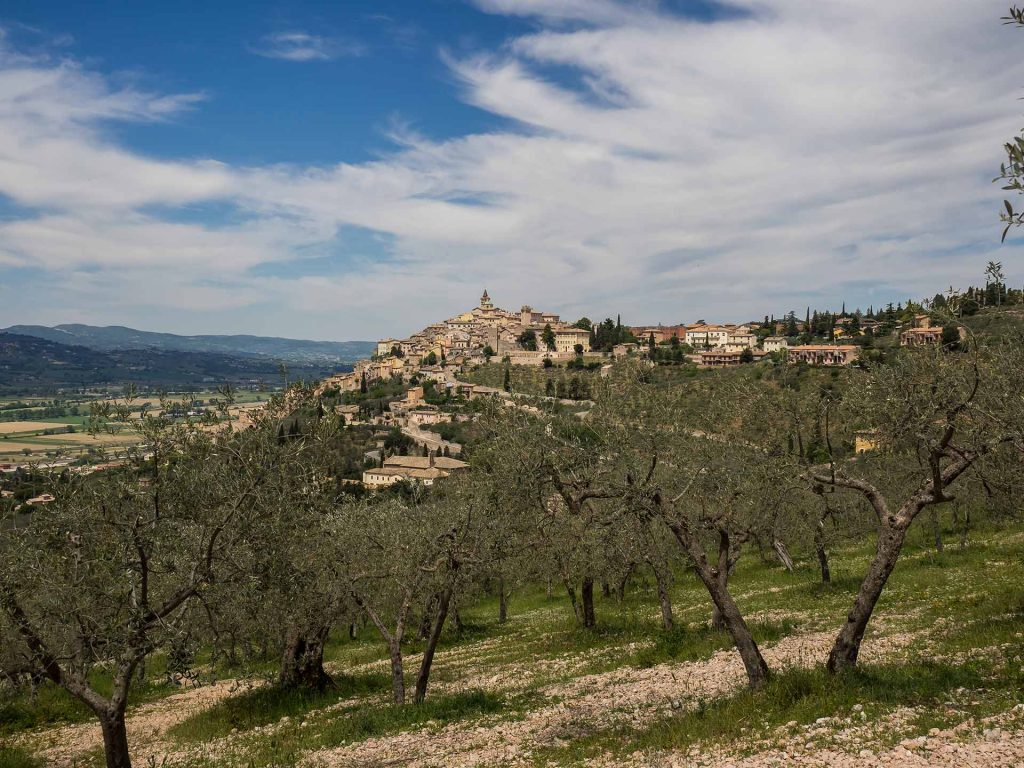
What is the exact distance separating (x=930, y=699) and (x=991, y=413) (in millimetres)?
5449

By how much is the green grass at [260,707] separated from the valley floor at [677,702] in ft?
0.26

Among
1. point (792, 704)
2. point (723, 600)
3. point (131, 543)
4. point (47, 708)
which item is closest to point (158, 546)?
point (131, 543)

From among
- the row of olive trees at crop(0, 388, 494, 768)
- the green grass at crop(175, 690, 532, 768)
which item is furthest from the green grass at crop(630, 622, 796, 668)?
the row of olive trees at crop(0, 388, 494, 768)

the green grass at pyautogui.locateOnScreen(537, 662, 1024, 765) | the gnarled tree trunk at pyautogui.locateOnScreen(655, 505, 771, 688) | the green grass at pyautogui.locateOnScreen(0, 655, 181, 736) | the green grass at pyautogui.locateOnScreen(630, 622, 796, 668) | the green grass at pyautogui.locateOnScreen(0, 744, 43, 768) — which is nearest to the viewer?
the green grass at pyautogui.locateOnScreen(537, 662, 1024, 765)

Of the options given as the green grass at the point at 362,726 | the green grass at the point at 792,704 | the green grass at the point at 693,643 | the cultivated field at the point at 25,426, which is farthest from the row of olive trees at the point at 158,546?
the cultivated field at the point at 25,426

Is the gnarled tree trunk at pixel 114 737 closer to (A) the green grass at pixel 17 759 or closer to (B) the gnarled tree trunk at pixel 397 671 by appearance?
(B) the gnarled tree trunk at pixel 397 671

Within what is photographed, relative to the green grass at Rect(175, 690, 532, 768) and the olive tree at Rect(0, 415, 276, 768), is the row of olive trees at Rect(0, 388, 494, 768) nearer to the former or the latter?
the olive tree at Rect(0, 415, 276, 768)

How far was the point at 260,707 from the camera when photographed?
2080 centimetres

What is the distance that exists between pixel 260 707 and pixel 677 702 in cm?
1451

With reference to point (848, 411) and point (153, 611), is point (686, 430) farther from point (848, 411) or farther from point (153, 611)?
point (153, 611)

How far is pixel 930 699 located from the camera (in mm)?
10797

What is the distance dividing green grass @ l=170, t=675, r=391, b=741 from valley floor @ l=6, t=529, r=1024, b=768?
0.08 m

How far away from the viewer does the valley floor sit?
32.9 ft

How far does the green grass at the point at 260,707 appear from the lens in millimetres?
19359
